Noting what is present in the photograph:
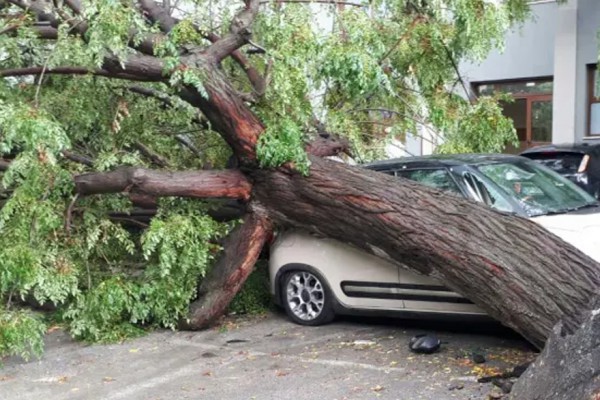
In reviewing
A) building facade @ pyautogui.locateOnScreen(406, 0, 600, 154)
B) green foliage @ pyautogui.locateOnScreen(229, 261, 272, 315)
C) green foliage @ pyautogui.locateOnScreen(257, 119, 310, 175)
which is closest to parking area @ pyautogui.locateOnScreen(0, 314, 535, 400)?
green foliage @ pyautogui.locateOnScreen(229, 261, 272, 315)

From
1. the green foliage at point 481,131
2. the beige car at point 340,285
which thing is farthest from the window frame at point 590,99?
the beige car at point 340,285

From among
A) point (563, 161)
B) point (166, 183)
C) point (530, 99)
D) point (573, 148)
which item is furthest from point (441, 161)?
point (530, 99)

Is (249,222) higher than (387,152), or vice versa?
(387,152)

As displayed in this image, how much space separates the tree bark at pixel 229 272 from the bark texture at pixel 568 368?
11.8ft

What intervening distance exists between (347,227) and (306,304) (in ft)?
3.83

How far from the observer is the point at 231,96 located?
7641 millimetres

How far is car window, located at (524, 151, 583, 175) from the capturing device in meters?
12.2

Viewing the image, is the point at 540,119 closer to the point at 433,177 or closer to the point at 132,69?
the point at 433,177

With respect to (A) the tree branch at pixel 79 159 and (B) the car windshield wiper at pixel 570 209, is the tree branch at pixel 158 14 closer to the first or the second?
(A) the tree branch at pixel 79 159

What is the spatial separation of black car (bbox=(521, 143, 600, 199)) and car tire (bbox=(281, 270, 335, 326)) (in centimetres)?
557

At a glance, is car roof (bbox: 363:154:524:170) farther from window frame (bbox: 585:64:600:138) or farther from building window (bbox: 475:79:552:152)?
building window (bbox: 475:79:552:152)

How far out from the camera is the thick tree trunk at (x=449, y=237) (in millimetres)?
5961

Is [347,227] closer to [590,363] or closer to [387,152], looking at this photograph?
[387,152]

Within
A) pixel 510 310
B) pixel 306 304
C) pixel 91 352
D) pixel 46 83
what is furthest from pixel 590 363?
pixel 46 83
